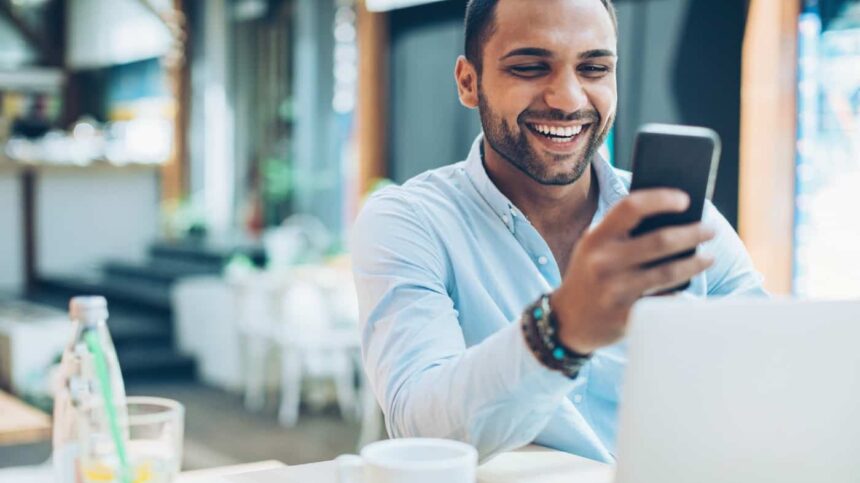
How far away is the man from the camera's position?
3.48ft

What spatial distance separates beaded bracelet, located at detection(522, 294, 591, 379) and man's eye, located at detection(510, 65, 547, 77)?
49 cm

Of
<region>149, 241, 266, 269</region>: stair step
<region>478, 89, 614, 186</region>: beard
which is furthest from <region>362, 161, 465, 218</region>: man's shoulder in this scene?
<region>149, 241, 266, 269</region>: stair step

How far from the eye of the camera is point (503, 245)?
55.6 inches

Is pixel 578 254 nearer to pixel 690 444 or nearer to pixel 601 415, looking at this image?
pixel 690 444

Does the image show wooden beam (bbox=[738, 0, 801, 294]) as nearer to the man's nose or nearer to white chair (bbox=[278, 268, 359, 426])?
white chair (bbox=[278, 268, 359, 426])

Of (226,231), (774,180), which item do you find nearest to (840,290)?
(774,180)

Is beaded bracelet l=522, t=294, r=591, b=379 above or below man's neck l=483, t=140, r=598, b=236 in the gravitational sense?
below

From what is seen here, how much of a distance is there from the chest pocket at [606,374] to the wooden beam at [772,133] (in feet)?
10.1

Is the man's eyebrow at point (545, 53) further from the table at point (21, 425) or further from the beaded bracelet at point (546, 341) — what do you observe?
the table at point (21, 425)

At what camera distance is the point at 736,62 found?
4.48 m

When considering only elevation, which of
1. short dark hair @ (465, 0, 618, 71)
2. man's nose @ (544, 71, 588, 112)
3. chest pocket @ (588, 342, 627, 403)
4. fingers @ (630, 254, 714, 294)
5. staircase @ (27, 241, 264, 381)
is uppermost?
short dark hair @ (465, 0, 618, 71)

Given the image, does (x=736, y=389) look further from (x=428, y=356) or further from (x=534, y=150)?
(x=534, y=150)

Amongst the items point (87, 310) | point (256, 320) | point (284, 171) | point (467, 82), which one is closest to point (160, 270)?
point (284, 171)

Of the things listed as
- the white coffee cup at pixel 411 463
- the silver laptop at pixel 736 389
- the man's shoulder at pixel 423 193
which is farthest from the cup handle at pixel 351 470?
the man's shoulder at pixel 423 193
